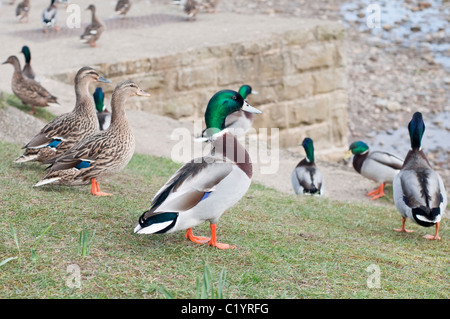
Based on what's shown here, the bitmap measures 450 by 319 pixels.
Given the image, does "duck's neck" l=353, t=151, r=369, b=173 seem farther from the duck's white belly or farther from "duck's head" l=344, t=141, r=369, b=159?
the duck's white belly

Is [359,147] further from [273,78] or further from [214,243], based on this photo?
[214,243]

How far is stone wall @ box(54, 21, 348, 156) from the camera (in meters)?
12.1

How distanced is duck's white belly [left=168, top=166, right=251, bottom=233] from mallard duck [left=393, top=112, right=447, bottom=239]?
2.16 m

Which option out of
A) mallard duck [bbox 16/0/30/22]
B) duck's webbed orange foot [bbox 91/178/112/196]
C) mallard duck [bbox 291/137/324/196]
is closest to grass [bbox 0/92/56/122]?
mallard duck [bbox 291/137/324/196]

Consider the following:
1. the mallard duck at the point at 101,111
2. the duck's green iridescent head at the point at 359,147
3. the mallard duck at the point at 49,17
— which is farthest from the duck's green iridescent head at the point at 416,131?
the mallard duck at the point at 49,17

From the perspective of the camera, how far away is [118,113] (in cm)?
604

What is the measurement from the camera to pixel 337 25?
13.7 metres

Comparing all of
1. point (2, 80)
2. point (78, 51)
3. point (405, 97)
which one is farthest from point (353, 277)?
point (405, 97)

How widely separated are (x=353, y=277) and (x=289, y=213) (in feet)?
6.78

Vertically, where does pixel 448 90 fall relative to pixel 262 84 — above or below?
below

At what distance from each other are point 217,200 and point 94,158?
176 cm

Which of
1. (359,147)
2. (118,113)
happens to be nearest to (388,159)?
(359,147)

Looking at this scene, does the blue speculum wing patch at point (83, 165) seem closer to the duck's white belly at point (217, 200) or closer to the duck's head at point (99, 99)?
the duck's white belly at point (217, 200)
